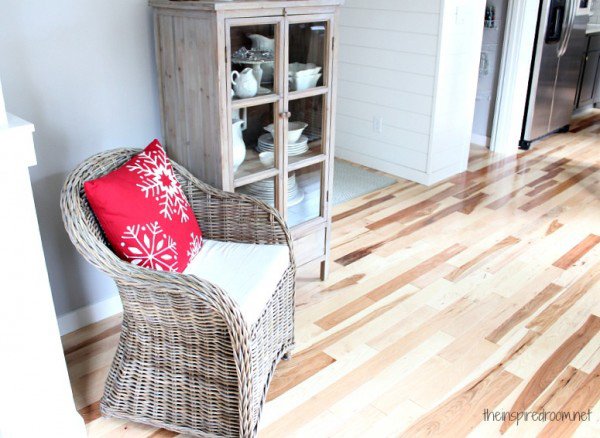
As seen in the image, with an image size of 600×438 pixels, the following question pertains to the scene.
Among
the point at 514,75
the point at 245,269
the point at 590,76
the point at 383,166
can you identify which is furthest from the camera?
the point at 590,76

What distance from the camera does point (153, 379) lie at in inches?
70.6

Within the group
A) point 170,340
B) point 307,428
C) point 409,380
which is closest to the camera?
point 170,340

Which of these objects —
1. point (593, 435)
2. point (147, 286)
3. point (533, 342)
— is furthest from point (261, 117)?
point (593, 435)

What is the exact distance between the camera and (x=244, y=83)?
208 centimetres

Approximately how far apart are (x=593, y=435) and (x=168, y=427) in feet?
4.39

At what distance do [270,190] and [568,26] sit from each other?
136 inches

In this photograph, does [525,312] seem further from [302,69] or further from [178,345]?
[178,345]

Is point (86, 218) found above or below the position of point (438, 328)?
above

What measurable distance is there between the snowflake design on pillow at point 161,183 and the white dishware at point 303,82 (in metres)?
0.59

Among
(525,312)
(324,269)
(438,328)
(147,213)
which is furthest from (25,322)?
(525,312)

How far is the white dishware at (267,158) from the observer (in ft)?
7.41

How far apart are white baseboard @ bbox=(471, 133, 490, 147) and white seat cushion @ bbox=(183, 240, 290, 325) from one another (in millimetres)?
3324

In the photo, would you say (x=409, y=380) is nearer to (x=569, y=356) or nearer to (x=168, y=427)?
(x=569, y=356)

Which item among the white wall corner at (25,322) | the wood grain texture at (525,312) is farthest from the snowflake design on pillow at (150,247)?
the wood grain texture at (525,312)
